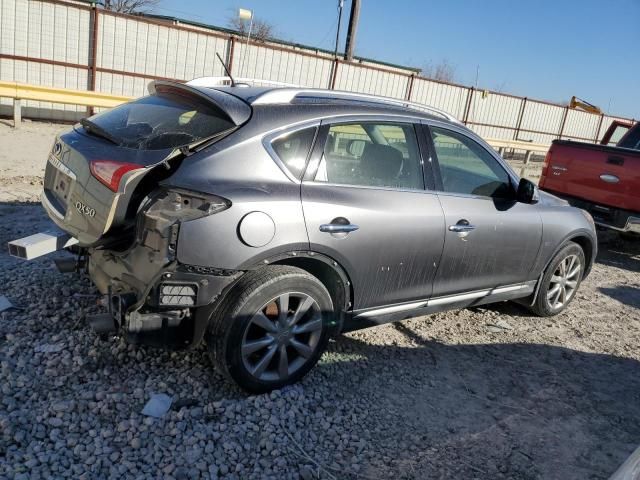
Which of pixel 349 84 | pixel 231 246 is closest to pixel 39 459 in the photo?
pixel 231 246

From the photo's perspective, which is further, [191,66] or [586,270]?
[191,66]

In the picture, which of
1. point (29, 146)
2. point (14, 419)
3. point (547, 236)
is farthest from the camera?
point (29, 146)

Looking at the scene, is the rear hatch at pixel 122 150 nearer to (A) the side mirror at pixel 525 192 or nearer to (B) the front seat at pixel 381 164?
(B) the front seat at pixel 381 164

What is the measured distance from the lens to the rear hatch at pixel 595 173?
7.46m

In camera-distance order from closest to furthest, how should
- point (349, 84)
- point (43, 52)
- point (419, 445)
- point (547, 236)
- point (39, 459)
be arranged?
point (39, 459), point (419, 445), point (547, 236), point (43, 52), point (349, 84)

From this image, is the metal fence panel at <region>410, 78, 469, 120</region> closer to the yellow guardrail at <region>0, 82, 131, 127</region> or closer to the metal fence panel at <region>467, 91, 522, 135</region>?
the metal fence panel at <region>467, 91, 522, 135</region>

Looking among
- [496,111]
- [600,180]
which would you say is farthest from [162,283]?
[496,111]

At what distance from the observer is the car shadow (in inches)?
125

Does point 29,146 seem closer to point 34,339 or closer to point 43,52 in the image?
point 43,52

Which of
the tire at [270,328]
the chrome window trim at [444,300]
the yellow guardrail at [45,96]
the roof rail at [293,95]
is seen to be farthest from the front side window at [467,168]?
the yellow guardrail at [45,96]

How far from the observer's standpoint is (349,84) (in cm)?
1884

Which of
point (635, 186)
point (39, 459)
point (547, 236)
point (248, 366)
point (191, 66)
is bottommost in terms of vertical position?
point (39, 459)

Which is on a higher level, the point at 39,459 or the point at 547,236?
the point at 547,236

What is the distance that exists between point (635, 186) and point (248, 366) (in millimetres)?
6278
